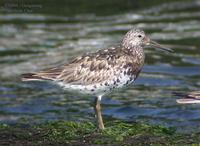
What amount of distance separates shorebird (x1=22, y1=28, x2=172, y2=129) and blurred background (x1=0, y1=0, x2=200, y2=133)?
1605 millimetres

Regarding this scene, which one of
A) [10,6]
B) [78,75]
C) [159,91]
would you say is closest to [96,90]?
[78,75]

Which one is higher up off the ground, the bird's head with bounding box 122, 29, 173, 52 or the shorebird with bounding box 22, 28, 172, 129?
the bird's head with bounding box 122, 29, 173, 52

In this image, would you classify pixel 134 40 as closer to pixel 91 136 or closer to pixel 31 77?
pixel 31 77

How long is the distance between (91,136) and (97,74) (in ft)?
5.36

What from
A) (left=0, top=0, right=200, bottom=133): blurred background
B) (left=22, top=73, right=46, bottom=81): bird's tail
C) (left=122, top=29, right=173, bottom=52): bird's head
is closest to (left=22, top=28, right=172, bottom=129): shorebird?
(left=22, top=73, right=46, bottom=81): bird's tail

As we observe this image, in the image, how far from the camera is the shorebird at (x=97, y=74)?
11727mm

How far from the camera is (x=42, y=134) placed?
10.6 meters

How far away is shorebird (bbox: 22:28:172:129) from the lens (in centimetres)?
1173

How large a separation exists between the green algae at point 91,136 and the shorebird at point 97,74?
629mm

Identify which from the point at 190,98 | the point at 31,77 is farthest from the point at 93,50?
the point at 190,98

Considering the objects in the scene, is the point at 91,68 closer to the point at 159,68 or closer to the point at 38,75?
the point at 38,75

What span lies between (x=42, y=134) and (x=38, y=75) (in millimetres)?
1418

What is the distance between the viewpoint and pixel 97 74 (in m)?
11.9

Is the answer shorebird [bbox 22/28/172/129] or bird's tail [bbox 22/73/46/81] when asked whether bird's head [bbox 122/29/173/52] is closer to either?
shorebird [bbox 22/28/172/129]
